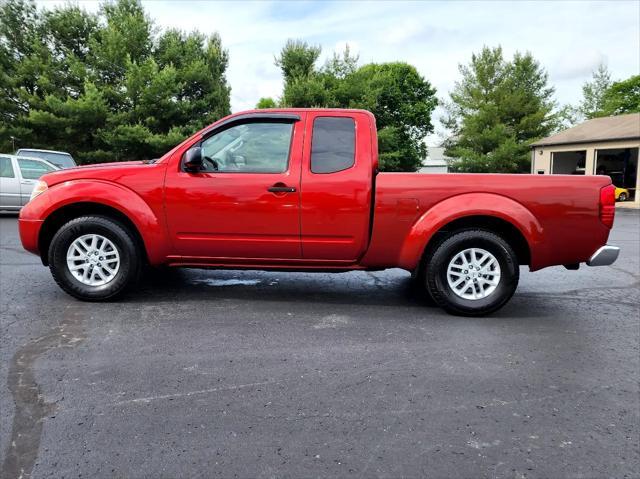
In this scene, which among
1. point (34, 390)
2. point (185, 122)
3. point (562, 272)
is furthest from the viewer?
point (185, 122)

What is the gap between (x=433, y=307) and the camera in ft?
16.2

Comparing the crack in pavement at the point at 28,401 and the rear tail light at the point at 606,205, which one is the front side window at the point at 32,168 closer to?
the crack in pavement at the point at 28,401

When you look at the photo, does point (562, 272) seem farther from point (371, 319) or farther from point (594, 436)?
point (594, 436)

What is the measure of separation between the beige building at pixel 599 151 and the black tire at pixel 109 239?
25.9 m

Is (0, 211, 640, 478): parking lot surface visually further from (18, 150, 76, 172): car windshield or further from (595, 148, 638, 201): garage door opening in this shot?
(595, 148, 638, 201): garage door opening

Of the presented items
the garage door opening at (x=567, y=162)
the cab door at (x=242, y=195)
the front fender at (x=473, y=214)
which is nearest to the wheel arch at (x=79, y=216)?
the cab door at (x=242, y=195)

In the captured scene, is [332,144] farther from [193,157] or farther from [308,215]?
[193,157]

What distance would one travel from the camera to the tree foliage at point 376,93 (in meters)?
31.1

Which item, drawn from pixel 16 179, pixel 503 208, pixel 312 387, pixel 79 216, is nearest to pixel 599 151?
pixel 503 208

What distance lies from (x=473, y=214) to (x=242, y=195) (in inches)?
84.1

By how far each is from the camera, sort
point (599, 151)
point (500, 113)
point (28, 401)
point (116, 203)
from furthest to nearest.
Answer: point (500, 113) < point (599, 151) < point (116, 203) < point (28, 401)

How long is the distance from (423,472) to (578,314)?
3.31 metres

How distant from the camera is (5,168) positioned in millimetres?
12656

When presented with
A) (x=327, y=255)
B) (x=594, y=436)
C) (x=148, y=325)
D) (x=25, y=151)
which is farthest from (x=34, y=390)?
(x=25, y=151)
